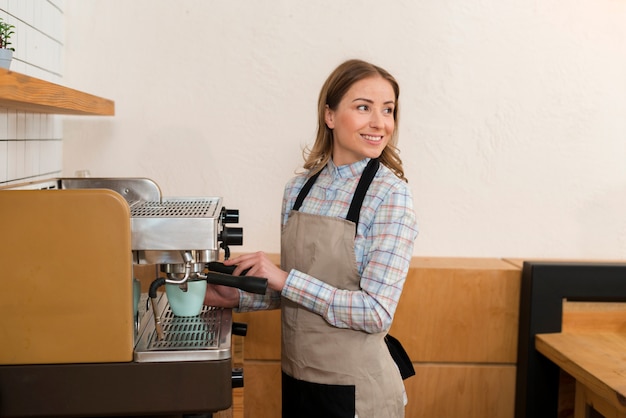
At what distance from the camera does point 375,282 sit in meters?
1.56

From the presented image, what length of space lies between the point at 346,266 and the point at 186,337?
38 centimetres

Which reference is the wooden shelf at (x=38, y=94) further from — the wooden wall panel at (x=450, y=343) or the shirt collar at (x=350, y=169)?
the wooden wall panel at (x=450, y=343)

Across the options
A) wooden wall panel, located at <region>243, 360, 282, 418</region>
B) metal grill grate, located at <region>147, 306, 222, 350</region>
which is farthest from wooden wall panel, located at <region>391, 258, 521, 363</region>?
metal grill grate, located at <region>147, 306, 222, 350</region>

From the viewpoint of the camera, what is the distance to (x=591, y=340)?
7.52 feet

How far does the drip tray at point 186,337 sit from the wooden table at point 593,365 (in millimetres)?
939

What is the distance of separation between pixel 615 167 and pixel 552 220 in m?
0.27

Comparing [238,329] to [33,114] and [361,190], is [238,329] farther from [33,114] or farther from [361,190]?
[33,114]

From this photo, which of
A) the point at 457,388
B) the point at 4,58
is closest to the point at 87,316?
the point at 4,58

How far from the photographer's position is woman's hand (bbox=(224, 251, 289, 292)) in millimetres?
1556

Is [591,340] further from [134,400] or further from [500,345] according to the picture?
[134,400]

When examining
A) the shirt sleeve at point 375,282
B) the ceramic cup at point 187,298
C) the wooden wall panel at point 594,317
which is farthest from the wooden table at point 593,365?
the ceramic cup at point 187,298

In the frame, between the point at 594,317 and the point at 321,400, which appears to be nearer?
the point at 321,400

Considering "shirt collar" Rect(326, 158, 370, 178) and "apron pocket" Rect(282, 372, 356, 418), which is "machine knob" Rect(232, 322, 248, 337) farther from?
"shirt collar" Rect(326, 158, 370, 178)

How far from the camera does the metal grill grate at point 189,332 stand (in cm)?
134
